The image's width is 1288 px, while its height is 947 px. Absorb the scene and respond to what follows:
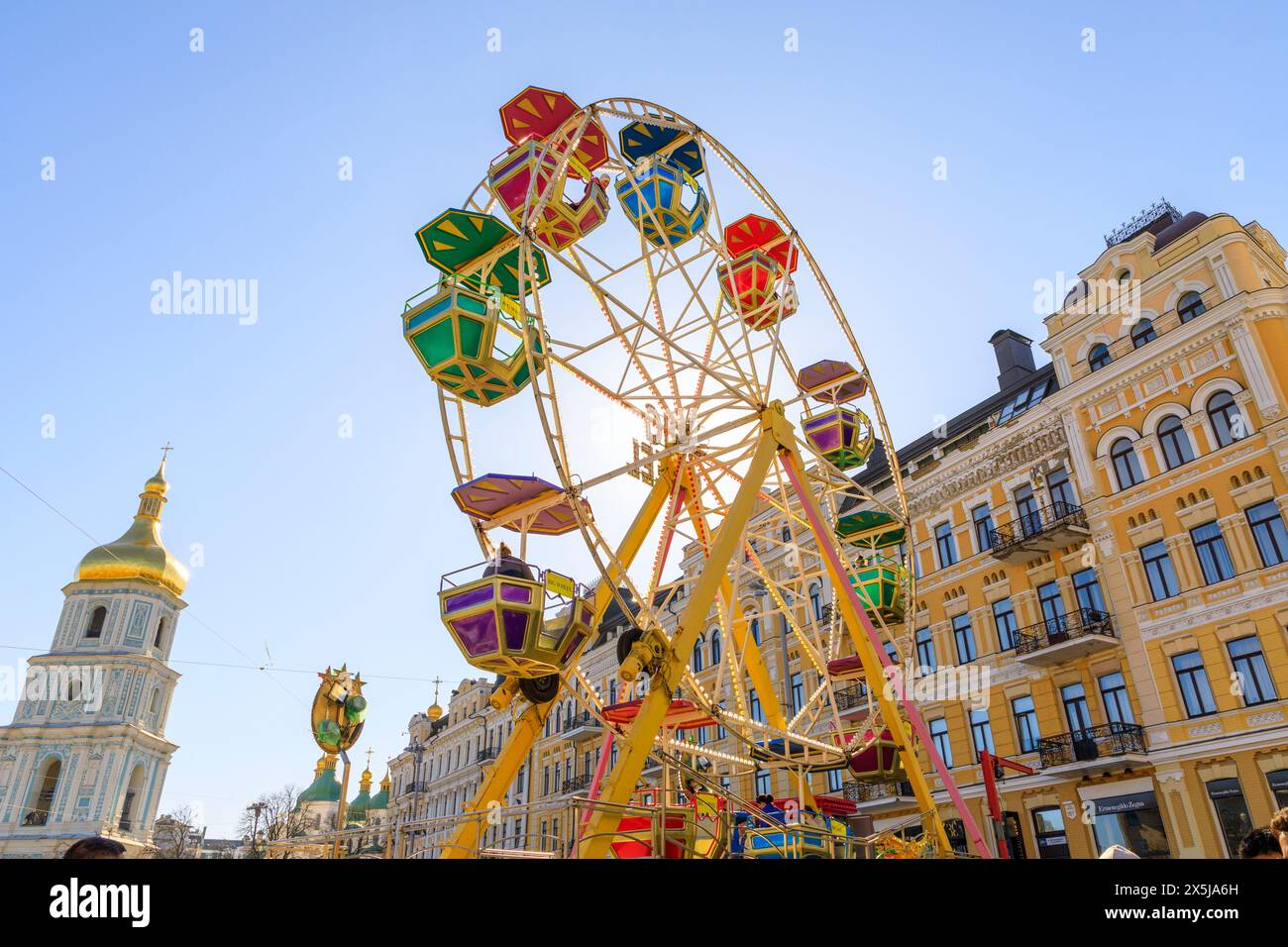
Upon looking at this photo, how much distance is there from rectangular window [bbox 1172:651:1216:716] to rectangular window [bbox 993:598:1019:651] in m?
4.77

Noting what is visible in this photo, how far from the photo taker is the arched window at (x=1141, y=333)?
951 inches

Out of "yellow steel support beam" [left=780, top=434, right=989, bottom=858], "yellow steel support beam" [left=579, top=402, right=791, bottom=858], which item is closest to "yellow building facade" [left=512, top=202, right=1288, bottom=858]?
"yellow steel support beam" [left=780, top=434, right=989, bottom=858]

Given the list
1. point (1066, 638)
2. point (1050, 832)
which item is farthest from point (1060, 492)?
point (1050, 832)

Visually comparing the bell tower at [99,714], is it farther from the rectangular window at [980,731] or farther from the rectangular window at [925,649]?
the rectangular window at [980,731]

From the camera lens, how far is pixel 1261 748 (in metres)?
18.7

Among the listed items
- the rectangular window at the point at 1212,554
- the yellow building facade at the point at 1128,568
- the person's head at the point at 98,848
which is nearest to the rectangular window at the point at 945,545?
the yellow building facade at the point at 1128,568

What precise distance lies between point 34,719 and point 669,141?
2644 inches

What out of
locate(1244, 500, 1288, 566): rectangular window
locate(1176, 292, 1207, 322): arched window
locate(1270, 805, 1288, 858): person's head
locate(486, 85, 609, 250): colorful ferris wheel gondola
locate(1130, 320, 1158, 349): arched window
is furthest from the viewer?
locate(1130, 320, 1158, 349): arched window

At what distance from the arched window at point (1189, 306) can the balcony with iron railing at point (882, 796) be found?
15318 millimetres

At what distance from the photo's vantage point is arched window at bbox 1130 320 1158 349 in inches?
951

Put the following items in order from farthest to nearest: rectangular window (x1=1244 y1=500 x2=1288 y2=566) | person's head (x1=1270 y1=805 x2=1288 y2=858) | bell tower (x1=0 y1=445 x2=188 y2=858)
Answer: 1. bell tower (x1=0 y1=445 x2=188 y2=858)
2. rectangular window (x1=1244 y1=500 x2=1288 y2=566)
3. person's head (x1=1270 y1=805 x2=1288 y2=858)

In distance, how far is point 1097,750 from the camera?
70.6 feet

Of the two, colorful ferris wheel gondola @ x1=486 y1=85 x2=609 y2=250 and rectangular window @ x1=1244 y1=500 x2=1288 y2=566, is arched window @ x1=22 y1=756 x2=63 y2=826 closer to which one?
colorful ferris wheel gondola @ x1=486 y1=85 x2=609 y2=250
